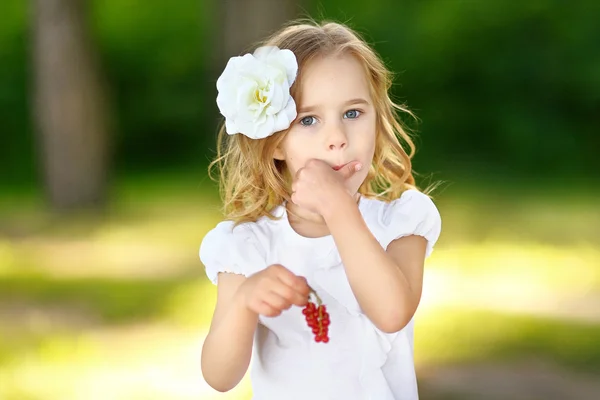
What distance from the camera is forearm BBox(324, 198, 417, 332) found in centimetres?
212

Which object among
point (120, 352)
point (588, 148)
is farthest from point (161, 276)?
point (588, 148)

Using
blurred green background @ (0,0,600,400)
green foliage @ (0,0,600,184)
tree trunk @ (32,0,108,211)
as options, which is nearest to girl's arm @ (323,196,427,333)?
blurred green background @ (0,0,600,400)

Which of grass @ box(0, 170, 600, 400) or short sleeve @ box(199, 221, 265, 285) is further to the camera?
grass @ box(0, 170, 600, 400)

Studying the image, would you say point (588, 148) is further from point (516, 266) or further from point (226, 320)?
point (226, 320)

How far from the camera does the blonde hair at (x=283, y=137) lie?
238 cm

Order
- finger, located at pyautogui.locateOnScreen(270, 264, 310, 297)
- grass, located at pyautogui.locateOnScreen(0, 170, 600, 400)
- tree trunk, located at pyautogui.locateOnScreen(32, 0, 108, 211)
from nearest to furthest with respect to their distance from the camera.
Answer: finger, located at pyautogui.locateOnScreen(270, 264, 310, 297) → grass, located at pyautogui.locateOnScreen(0, 170, 600, 400) → tree trunk, located at pyautogui.locateOnScreen(32, 0, 108, 211)

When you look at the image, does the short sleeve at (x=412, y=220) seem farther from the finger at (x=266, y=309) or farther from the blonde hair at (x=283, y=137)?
the finger at (x=266, y=309)

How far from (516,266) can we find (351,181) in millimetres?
4371

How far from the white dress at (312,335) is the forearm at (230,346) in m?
0.13

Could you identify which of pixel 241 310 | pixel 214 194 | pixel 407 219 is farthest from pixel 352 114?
pixel 214 194

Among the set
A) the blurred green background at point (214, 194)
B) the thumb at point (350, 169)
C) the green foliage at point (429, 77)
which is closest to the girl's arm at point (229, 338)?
the thumb at point (350, 169)

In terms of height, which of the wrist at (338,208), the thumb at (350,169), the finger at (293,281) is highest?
the thumb at (350,169)

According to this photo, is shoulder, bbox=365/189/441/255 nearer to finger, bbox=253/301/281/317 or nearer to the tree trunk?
finger, bbox=253/301/281/317

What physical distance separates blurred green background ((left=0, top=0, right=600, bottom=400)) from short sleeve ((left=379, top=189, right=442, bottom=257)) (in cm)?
104
